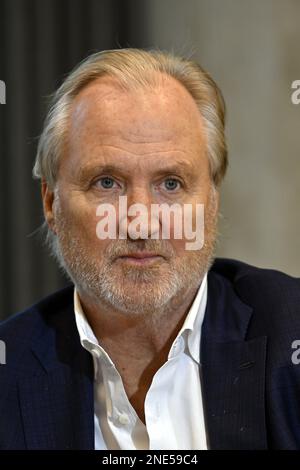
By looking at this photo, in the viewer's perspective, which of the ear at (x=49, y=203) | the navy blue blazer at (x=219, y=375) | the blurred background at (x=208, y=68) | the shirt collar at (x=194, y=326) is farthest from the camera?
the blurred background at (x=208, y=68)

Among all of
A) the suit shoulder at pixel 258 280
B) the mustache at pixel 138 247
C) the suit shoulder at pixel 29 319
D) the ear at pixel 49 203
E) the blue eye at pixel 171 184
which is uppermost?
the blue eye at pixel 171 184

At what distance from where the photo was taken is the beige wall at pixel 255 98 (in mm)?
1983

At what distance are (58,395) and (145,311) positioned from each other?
21 cm

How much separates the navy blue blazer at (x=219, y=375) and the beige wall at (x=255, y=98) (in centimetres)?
64

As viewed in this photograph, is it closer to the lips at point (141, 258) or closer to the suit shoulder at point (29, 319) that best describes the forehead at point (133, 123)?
the lips at point (141, 258)

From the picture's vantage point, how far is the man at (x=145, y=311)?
3.93 feet

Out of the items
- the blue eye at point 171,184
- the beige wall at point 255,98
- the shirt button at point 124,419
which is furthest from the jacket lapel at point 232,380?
the beige wall at point 255,98

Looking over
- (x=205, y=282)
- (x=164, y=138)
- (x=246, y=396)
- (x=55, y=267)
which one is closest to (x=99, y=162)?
(x=164, y=138)

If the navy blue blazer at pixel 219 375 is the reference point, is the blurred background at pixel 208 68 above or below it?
above

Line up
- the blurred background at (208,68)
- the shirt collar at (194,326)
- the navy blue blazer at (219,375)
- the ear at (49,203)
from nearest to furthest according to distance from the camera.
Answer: the navy blue blazer at (219,375) → the shirt collar at (194,326) → the ear at (49,203) → the blurred background at (208,68)

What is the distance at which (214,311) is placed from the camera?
1.33 meters

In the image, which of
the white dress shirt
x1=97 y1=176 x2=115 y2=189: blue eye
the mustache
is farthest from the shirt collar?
x1=97 y1=176 x2=115 y2=189: blue eye

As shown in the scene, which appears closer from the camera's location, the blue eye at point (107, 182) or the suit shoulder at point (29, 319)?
the blue eye at point (107, 182)

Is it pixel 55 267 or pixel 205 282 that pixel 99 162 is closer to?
pixel 205 282
